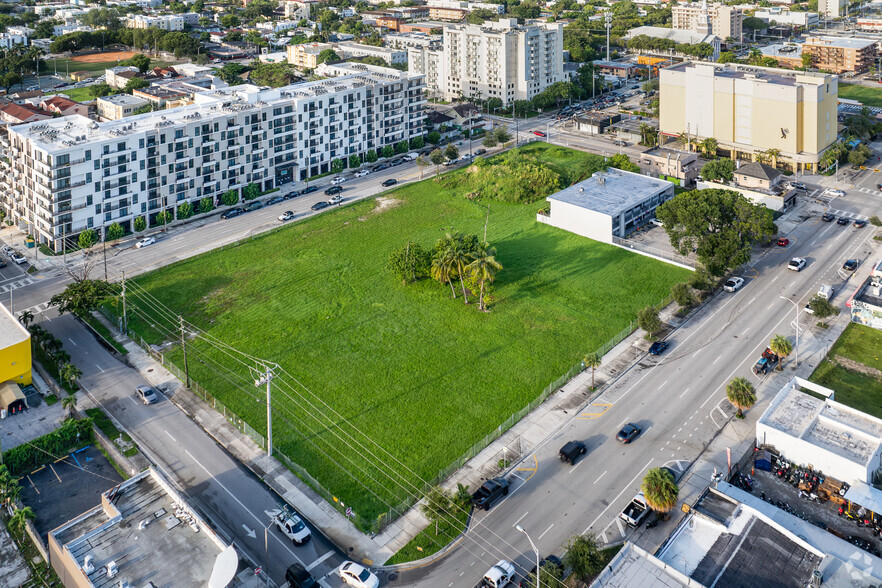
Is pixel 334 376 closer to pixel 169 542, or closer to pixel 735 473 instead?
pixel 169 542

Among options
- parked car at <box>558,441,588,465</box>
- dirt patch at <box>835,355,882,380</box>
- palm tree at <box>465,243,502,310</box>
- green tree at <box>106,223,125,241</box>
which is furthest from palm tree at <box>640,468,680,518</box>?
green tree at <box>106,223,125,241</box>

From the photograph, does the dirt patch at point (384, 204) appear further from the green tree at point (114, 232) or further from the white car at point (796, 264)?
the white car at point (796, 264)

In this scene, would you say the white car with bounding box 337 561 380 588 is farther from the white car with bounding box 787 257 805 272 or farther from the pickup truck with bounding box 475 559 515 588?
the white car with bounding box 787 257 805 272

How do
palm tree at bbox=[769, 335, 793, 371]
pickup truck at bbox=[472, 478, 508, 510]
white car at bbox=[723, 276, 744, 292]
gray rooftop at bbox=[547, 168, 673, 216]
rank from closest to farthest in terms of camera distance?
pickup truck at bbox=[472, 478, 508, 510] → palm tree at bbox=[769, 335, 793, 371] → white car at bbox=[723, 276, 744, 292] → gray rooftop at bbox=[547, 168, 673, 216]

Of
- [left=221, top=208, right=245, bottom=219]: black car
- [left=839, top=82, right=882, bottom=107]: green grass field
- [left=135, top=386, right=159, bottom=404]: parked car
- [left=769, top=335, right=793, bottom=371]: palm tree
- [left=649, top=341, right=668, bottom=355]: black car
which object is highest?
[left=839, top=82, right=882, bottom=107]: green grass field

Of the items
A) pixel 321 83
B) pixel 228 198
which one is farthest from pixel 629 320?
pixel 321 83

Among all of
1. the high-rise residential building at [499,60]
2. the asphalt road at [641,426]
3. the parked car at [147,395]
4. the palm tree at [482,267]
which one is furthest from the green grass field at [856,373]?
the high-rise residential building at [499,60]
